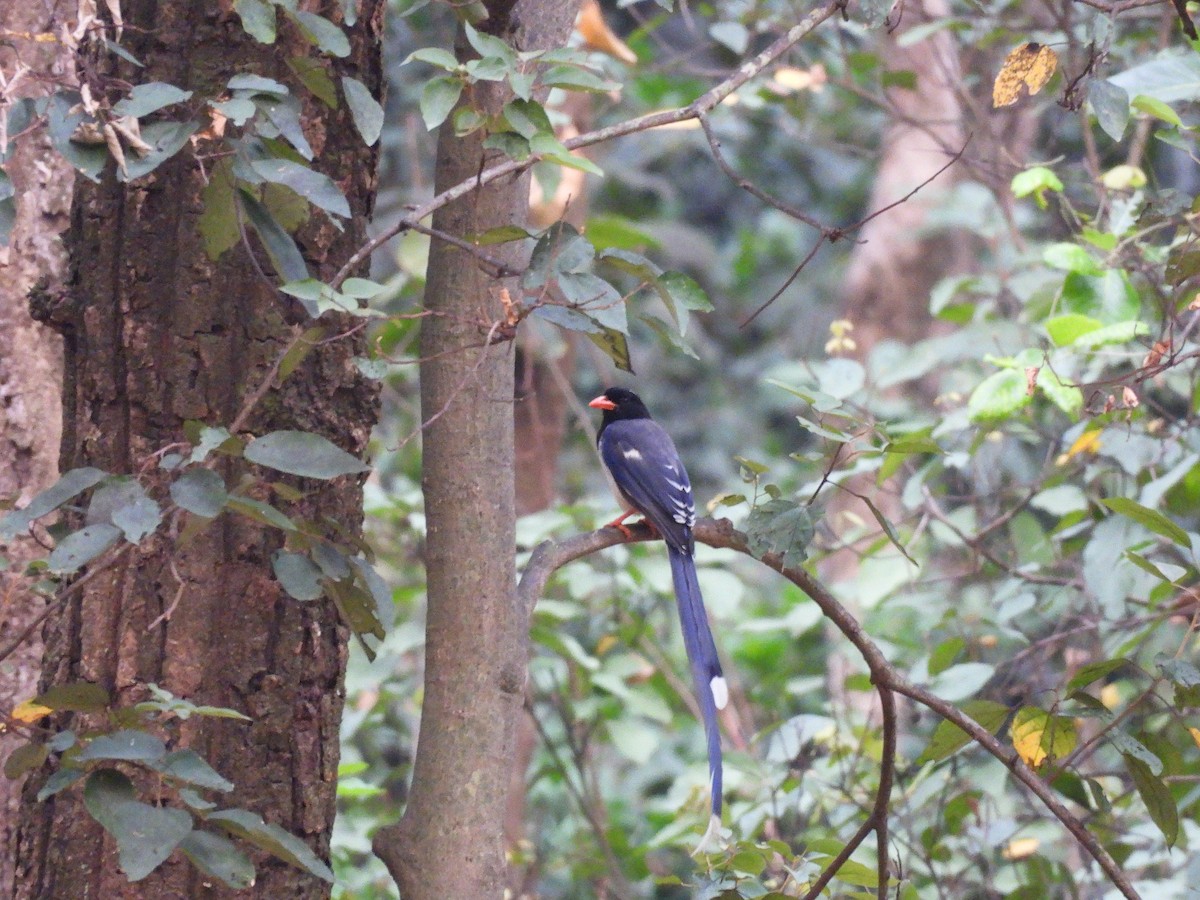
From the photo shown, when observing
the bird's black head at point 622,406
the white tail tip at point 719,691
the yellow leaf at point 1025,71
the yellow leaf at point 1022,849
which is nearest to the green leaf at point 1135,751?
the white tail tip at point 719,691

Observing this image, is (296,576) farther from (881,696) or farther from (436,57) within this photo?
(881,696)

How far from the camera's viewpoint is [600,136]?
1829mm

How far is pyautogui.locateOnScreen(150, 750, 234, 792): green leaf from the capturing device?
132 centimetres

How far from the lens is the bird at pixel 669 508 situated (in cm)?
240

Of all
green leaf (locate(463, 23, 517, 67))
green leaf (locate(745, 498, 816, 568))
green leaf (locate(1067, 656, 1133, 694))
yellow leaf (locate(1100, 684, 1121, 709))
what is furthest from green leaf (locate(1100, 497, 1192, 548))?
yellow leaf (locate(1100, 684, 1121, 709))

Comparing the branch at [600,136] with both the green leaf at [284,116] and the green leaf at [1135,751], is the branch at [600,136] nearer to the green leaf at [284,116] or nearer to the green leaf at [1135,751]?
the green leaf at [284,116]

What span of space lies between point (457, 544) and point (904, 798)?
1668 mm

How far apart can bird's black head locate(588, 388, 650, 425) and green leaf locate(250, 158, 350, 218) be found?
9.01ft

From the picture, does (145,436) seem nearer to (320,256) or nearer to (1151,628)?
(320,256)

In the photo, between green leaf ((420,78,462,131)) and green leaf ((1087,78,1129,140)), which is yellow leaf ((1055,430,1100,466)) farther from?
green leaf ((420,78,462,131))

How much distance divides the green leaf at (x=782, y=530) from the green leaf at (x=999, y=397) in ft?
3.39

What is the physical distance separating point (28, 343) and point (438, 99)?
4.37 ft

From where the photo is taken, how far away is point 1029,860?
328 cm

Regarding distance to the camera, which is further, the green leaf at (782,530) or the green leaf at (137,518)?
the green leaf at (782,530)
